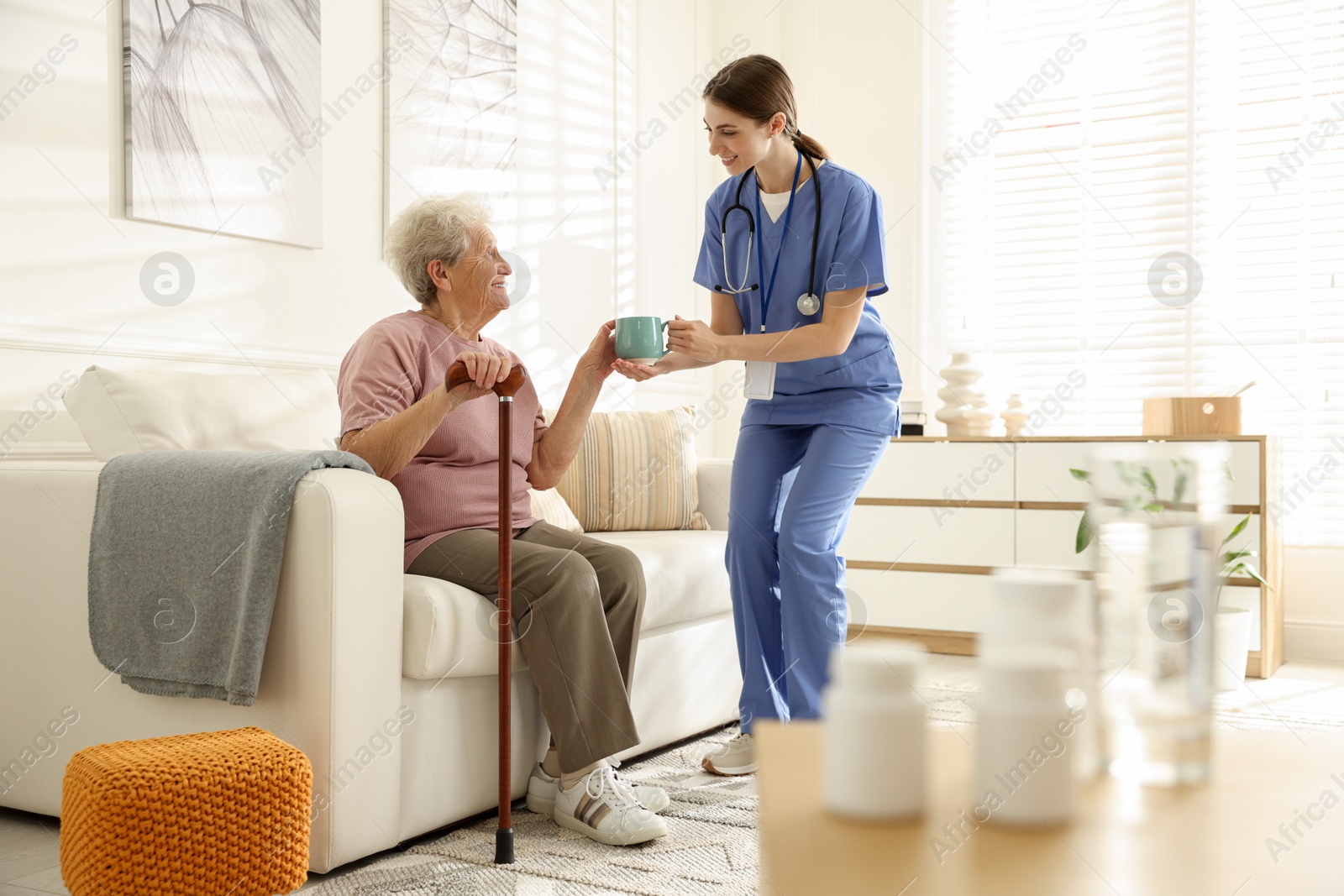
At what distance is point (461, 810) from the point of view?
1781mm

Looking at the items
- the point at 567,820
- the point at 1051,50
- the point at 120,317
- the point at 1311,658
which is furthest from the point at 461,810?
the point at 1051,50

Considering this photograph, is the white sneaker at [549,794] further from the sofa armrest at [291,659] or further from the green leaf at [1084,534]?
the green leaf at [1084,534]

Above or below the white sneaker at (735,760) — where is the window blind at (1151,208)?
above

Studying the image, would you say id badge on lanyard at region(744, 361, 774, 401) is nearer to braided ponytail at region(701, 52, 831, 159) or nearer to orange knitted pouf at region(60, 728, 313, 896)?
braided ponytail at region(701, 52, 831, 159)

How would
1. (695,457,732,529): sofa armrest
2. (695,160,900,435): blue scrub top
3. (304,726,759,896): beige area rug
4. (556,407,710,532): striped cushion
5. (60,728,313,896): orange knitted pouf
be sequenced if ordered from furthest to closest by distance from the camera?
(695,457,732,529): sofa armrest < (556,407,710,532): striped cushion < (695,160,900,435): blue scrub top < (304,726,759,896): beige area rug < (60,728,313,896): orange knitted pouf

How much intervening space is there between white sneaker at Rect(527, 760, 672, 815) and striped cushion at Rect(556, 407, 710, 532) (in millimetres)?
927

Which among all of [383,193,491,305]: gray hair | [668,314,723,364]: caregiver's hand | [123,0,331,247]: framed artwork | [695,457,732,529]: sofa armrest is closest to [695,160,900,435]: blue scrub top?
[668,314,723,364]: caregiver's hand

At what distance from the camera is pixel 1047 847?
1.30 feet

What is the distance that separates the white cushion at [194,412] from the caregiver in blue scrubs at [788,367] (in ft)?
2.05

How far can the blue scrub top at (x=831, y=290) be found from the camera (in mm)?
2070

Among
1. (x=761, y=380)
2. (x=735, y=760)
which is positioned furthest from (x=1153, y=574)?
(x=735, y=760)

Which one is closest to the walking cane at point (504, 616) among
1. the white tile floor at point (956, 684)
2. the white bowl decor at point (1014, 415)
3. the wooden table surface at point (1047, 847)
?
the white tile floor at point (956, 684)

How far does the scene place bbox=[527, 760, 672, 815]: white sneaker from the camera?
183cm

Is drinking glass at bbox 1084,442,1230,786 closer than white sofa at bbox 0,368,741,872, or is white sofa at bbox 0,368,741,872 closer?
drinking glass at bbox 1084,442,1230,786
